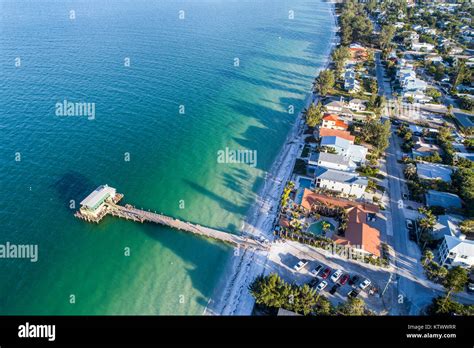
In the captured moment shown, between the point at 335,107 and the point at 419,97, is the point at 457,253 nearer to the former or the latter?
the point at 335,107

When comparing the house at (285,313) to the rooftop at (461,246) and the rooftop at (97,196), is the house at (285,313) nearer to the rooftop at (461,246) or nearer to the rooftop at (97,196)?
the rooftop at (461,246)

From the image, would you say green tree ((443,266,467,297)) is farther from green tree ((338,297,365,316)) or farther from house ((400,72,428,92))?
house ((400,72,428,92))

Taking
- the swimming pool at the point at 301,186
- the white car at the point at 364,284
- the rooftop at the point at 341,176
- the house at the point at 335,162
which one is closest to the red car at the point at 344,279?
the white car at the point at 364,284

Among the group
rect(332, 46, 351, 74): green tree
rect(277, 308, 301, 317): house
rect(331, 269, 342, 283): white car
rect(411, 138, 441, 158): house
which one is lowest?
→ rect(277, 308, 301, 317): house

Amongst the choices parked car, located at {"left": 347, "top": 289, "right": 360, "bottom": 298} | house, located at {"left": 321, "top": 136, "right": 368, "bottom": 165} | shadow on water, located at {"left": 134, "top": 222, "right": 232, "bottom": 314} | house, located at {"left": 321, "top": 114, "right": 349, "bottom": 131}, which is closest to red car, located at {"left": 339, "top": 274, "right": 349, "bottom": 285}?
parked car, located at {"left": 347, "top": 289, "right": 360, "bottom": 298}

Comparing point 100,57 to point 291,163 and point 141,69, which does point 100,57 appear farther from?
point 291,163

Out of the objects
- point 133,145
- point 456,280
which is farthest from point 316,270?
point 133,145
